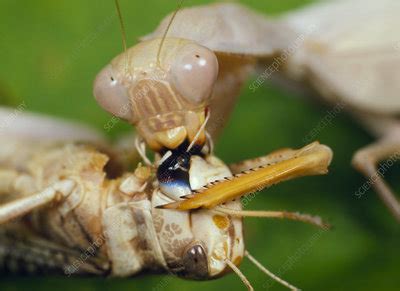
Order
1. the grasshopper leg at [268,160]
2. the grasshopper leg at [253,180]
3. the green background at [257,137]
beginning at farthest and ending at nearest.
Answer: the green background at [257,137] < the grasshopper leg at [268,160] < the grasshopper leg at [253,180]

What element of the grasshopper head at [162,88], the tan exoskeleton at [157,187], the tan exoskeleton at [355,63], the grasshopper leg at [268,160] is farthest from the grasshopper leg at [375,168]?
the grasshopper head at [162,88]

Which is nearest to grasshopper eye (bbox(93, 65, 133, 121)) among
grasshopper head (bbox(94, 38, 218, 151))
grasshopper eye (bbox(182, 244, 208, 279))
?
grasshopper head (bbox(94, 38, 218, 151))

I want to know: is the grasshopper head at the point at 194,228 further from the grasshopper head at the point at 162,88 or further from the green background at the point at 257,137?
the green background at the point at 257,137

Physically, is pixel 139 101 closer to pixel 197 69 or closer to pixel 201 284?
pixel 197 69

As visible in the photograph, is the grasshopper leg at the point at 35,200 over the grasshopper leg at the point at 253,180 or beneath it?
beneath

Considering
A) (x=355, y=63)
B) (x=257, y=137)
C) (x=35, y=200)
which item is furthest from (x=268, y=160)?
(x=257, y=137)

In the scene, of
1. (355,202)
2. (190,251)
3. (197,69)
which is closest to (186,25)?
(197,69)
